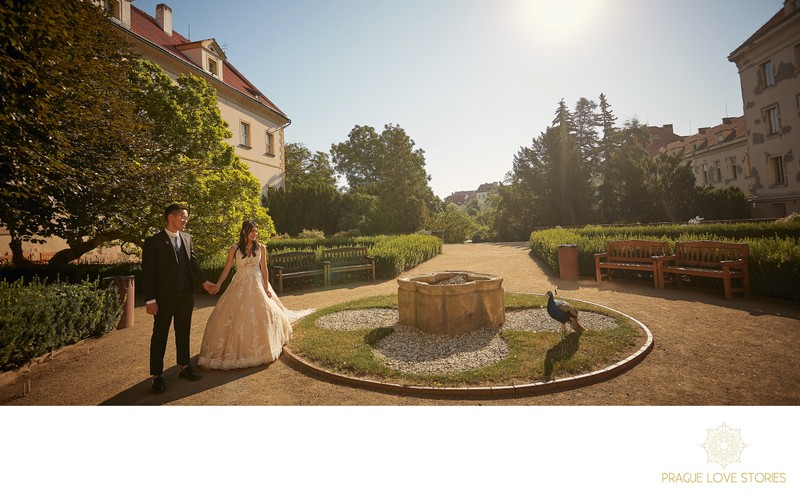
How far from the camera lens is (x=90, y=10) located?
6.89m

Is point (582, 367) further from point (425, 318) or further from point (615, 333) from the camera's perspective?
point (425, 318)

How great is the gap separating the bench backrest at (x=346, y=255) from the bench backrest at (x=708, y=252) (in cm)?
917

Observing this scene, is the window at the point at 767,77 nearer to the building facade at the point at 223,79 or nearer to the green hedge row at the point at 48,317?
the green hedge row at the point at 48,317

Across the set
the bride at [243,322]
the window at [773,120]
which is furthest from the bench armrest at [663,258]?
the bride at [243,322]

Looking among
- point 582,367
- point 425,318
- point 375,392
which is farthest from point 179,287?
point 582,367

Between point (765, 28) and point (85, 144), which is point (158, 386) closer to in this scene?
point (85, 144)

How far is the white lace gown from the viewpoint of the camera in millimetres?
4508

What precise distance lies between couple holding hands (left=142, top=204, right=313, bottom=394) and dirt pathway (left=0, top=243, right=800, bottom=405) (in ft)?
0.77

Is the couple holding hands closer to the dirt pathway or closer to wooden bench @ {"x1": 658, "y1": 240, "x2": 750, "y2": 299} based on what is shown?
the dirt pathway

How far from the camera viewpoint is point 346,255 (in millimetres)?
12328

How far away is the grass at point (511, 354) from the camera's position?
149 inches

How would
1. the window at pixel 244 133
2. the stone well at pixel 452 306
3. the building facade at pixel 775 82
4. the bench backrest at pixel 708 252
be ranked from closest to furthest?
1. the building facade at pixel 775 82
2. the stone well at pixel 452 306
3. the bench backrest at pixel 708 252
4. the window at pixel 244 133

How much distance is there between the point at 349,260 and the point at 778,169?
1083 cm

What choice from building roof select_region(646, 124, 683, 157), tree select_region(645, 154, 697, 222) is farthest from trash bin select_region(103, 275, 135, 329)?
building roof select_region(646, 124, 683, 157)
